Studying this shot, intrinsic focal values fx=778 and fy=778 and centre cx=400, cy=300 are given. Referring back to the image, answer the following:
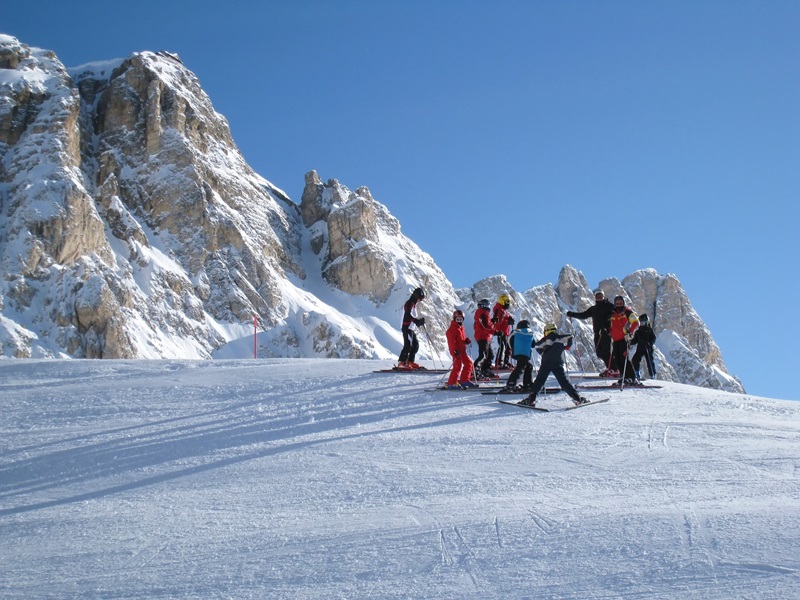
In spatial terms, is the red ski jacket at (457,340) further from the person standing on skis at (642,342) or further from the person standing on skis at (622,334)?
the person standing on skis at (642,342)

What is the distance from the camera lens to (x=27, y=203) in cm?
9681

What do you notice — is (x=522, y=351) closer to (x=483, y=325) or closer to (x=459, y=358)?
(x=459, y=358)

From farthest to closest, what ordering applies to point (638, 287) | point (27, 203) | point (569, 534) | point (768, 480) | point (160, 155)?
point (638, 287), point (160, 155), point (27, 203), point (768, 480), point (569, 534)

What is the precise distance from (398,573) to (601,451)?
13.7ft

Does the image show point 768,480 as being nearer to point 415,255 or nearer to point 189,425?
point 189,425

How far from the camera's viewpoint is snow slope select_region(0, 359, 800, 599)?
216 inches

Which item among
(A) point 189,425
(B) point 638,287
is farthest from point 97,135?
(A) point 189,425

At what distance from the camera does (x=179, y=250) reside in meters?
115

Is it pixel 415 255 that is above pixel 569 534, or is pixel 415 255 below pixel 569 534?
above

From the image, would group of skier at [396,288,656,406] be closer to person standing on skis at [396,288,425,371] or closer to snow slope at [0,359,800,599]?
person standing on skis at [396,288,425,371]

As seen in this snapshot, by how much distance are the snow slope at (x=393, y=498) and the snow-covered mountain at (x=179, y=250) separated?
8046cm

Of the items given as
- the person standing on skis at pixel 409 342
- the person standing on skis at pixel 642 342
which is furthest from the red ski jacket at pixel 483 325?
the person standing on skis at pixel 642 342

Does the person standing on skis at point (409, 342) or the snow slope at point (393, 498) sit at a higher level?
the person standing on skis at point (409, 342)

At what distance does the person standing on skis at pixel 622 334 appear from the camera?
15.5 meters
